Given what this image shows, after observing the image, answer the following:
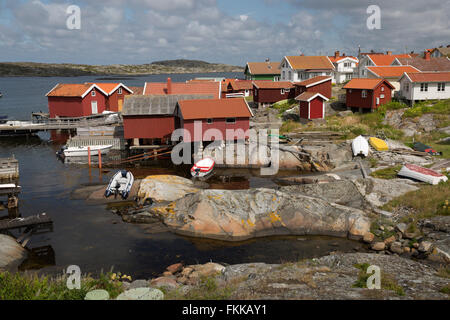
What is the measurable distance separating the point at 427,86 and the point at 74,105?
4575 centimetres

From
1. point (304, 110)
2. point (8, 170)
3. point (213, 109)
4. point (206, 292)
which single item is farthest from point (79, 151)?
point (206, 292)

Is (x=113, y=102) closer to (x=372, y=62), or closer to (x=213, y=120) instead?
(x=213, y=120)

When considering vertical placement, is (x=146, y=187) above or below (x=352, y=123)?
below

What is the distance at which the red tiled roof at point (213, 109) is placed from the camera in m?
37.2

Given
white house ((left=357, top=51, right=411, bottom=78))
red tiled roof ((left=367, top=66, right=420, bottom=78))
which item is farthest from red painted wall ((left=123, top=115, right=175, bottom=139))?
white house ((left=357, top=51, right=411, bottom=78))

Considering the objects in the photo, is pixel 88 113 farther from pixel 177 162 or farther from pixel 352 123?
pixel 352 123

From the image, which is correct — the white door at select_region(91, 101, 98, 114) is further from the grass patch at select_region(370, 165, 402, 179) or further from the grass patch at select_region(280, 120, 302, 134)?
the grass patch at select_region(370, 165, 402, 179)

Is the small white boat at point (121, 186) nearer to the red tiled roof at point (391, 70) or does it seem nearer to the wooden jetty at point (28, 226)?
the wooden jetty at point (28, 226)

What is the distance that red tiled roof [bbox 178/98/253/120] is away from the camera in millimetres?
37188

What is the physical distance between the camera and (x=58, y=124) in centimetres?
5191

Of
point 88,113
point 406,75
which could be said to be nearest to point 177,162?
point 88,113

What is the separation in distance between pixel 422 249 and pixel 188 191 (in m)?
→ 15.0

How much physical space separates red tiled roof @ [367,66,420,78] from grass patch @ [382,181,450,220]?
2929 cm
